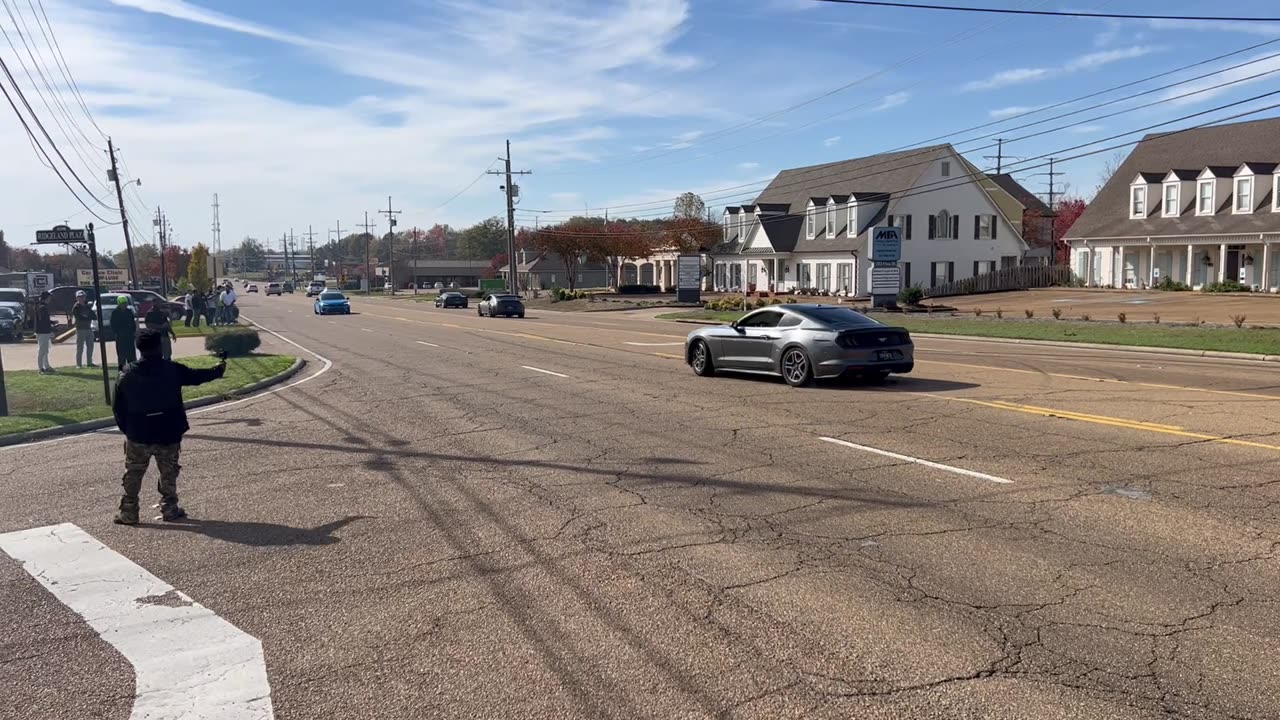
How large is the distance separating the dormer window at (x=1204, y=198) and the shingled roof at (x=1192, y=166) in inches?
12.0

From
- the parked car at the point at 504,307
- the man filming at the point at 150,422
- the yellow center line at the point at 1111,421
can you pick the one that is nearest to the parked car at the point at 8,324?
the parked car at the point at 504,307

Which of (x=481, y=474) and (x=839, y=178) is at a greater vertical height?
(x=839, y=178)

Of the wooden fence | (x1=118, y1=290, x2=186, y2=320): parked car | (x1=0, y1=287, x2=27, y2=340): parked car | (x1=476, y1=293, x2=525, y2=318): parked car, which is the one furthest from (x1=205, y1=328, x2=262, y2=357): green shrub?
the wooden fence

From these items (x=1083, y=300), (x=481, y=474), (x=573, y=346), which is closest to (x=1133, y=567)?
(x=481, y=474)

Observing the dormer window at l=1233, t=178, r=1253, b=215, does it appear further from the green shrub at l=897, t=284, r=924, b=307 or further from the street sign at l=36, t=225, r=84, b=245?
the street sign at l=36, t=225, r=84, b=245

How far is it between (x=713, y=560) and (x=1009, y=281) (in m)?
53.9

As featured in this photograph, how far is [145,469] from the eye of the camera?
25.4 ft

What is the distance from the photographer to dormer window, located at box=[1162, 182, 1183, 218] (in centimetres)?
4741

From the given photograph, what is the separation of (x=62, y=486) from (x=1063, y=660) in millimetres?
8964

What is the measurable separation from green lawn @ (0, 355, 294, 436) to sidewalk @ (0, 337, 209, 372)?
2.16 metres

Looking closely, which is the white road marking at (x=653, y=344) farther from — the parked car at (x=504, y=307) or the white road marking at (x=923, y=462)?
the parked car at (x=504, y=307)

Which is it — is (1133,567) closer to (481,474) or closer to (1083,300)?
(481,474)

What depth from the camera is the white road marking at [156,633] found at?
14.6 feet

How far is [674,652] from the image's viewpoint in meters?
4.82
